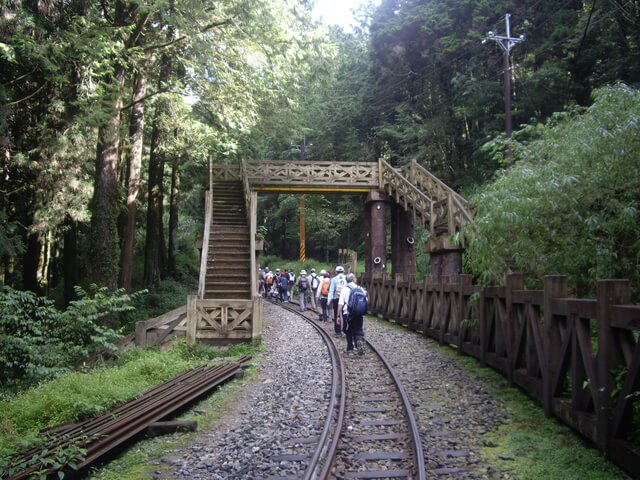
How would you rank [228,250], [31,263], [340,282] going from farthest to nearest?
[228,250] < [31,263] < [340,282]

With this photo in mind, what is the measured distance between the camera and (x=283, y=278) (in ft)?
94.8

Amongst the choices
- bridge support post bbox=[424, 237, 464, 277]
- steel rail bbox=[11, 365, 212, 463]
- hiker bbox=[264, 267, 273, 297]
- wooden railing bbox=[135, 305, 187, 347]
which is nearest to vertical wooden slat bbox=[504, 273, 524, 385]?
steel rail bbox=[11, 365, 212, 463]

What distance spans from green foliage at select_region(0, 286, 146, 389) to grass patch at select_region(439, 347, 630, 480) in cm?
755

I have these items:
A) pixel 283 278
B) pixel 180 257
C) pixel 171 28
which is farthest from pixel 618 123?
pixel 180 257

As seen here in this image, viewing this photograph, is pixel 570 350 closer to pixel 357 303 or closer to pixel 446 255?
pixel 357 303

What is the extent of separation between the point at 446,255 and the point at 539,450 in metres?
12.6

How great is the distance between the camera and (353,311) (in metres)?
11.6

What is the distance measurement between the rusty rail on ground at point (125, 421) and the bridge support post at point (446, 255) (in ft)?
32.3

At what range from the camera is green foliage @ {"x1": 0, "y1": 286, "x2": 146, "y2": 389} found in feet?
33.6

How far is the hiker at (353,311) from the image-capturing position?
1152cm

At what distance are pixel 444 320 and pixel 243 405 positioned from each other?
612cm

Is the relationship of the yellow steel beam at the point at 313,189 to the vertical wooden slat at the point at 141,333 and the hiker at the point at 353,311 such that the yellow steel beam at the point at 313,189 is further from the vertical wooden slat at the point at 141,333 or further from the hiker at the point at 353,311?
the vertical wooden slat at the point at 141,333

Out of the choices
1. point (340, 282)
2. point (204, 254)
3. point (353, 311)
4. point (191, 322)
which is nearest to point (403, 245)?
point (204, 254)

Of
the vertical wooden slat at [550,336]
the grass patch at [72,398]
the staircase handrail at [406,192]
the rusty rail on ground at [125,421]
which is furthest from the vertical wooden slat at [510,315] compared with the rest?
the staircase handrail at [406,192]
